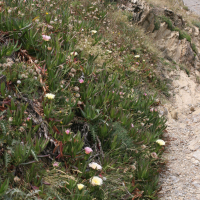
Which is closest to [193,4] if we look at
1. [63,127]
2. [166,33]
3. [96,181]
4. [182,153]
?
[166,33]

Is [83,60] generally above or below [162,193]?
above

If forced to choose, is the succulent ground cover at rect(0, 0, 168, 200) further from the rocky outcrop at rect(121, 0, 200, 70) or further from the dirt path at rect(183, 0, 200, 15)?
the dirt path at rect(183, 0, 200, 15)

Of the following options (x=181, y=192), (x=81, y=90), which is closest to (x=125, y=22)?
(x=81, y=90)

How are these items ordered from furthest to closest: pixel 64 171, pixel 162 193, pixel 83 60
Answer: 1. pixel 83 60
2. pixel 162 193
3. pixel 64 171

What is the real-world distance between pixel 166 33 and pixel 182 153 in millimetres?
6892

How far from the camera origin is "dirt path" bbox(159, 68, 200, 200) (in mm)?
3160

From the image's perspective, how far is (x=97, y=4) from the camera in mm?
7086

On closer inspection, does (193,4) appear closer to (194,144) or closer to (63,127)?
(194,144)

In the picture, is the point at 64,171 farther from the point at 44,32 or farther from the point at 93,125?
the point at 44,32

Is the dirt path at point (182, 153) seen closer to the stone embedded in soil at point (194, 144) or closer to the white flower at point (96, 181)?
the stone embedded in soil at point (194, 144)

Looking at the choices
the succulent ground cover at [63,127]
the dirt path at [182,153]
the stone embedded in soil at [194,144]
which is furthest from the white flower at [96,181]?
the stone embedded in soil at [194,144]

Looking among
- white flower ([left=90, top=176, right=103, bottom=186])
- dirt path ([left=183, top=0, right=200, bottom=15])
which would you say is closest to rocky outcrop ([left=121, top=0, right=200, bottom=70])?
white flower ([left=90, top=176, right=103, bottom=186])

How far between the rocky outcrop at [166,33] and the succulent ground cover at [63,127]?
495 cm

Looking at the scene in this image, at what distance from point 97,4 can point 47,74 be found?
466 cm
